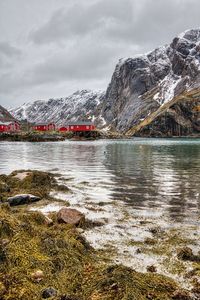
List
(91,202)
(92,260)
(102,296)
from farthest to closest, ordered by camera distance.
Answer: (91,202) → (92,260) → (102,296)

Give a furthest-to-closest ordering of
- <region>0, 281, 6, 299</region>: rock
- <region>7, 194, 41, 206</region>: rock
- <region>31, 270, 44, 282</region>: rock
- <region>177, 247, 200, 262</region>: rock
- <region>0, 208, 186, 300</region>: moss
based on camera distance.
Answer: <region>7, 194, 41, 206</region>: rock
<region>177, 247, 200, 262</region>: rock
<region>31, 270, 44, 282</region>: rock
<region>0, 208, 186, 300</region>: moss
<region>0, 281, 6, 299</region>: rock

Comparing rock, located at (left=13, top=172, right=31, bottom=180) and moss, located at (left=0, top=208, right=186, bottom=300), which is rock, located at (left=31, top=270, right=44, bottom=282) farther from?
rock, located at (left=13, top=172, right=31, bottom=180)

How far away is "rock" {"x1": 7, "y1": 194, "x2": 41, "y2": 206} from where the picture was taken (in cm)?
1873

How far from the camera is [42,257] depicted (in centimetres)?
938

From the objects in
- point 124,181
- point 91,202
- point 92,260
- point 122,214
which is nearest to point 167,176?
point 124,181

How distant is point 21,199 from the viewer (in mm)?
19203

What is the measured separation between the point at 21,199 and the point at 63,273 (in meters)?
11.0

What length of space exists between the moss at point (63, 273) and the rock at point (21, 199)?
24.8 ft

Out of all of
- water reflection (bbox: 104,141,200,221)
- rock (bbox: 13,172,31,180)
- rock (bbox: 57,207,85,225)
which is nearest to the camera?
rock (bbox: 57,207,85,225)

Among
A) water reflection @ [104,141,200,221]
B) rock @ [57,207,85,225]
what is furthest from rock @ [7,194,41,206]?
water reflection @ [104,141,200,221]

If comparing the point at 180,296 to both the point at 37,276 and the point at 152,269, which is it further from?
the point at 37,276

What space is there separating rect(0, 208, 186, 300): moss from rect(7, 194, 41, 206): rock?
7.55 metres

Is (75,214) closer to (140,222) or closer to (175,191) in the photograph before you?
(140,222)

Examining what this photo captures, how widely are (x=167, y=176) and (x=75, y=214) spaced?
18924 millimetres
